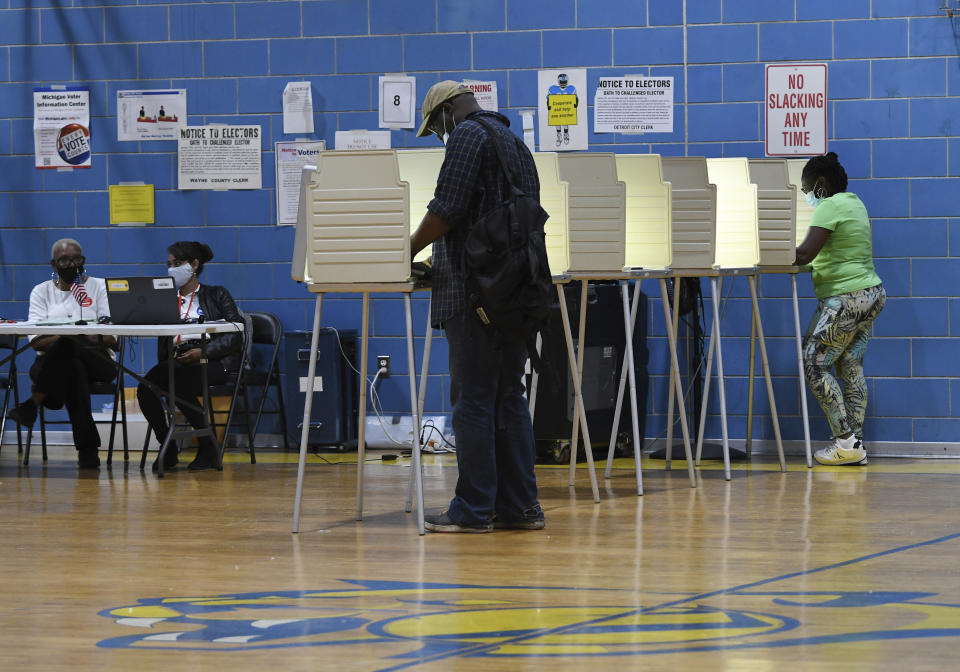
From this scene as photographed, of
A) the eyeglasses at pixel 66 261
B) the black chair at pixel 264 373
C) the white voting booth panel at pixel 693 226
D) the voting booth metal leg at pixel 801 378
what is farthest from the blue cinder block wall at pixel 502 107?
the white voting booth panel at pixel 693 226

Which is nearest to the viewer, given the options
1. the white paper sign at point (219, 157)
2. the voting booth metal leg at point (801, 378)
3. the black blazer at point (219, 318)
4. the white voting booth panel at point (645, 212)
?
the white voting booth panel at point (645, 212)

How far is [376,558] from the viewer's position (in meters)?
4.14

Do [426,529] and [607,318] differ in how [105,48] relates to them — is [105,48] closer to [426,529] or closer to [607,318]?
[607,318]

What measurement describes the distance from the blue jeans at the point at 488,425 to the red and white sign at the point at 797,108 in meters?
3.09

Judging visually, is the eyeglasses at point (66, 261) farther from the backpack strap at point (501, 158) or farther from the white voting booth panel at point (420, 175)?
the backpack strap at point (501, 158)

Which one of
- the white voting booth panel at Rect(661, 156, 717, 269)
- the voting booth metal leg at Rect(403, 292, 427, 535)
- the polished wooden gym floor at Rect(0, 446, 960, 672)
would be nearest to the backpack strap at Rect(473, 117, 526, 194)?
the voting booth metal leg at Rect(403, 292, 427, 535)

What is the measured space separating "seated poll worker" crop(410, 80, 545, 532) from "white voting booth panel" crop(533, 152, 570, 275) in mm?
617

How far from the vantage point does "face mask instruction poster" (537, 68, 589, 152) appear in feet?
24.0

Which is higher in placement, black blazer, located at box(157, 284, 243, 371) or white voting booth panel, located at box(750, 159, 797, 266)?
white voting booth panel, located at box(750, 159, 797, 266)

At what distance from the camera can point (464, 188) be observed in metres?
4.38

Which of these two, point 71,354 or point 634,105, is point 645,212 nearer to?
point 634,105

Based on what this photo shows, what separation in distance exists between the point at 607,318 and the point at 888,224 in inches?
62.5

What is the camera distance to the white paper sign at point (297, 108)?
7.58 m

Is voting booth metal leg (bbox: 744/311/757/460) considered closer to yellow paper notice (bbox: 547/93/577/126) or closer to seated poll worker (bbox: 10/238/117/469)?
yellow paper notice (bbox: 547/93/577/126)
